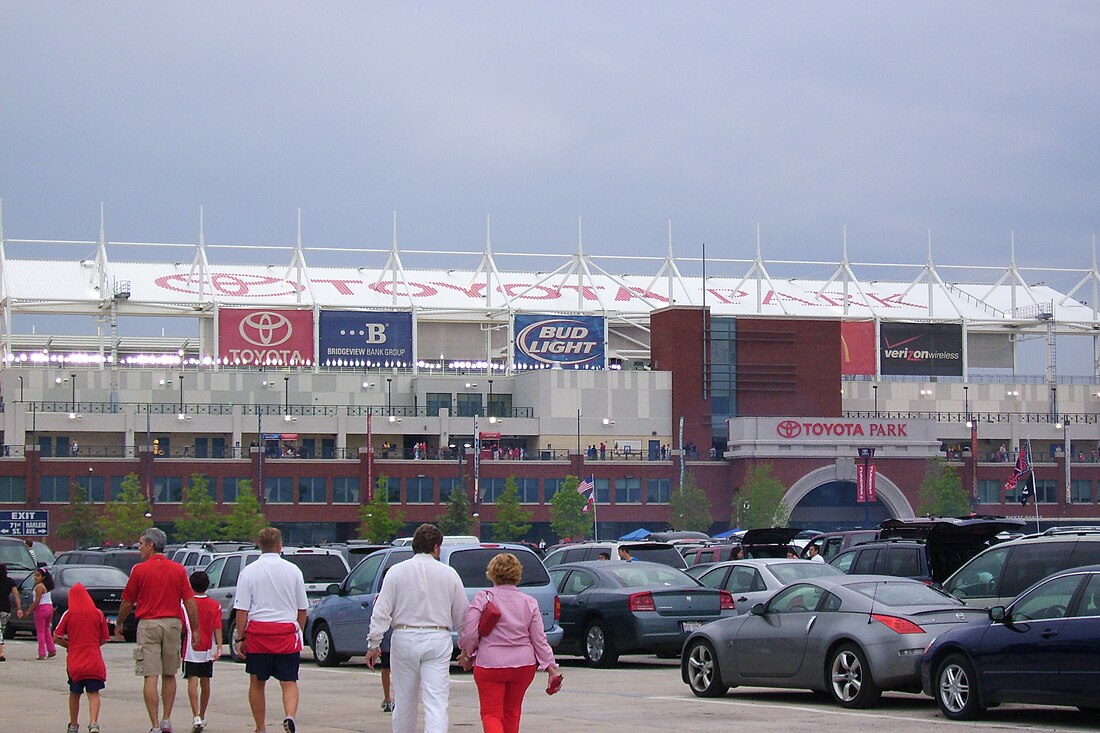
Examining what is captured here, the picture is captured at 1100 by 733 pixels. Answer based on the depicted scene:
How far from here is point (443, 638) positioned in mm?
12641

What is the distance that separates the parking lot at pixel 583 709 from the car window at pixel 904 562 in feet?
15.1

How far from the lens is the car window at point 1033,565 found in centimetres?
1978

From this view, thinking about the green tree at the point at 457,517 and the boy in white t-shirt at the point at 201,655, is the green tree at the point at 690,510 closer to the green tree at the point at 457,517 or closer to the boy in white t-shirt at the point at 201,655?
the green tree at the point at 457,517

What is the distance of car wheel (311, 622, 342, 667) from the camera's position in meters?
26.3

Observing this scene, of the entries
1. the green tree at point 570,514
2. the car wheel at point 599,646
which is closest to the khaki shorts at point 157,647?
the car wheel at point 599,646

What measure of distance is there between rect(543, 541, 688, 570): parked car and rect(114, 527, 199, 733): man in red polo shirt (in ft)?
53.1

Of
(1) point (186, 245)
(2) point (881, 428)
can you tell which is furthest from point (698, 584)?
(1) point (186, 245)

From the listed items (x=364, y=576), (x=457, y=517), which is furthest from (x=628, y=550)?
(x=457, y=517)

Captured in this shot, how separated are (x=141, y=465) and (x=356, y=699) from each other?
79254 mm

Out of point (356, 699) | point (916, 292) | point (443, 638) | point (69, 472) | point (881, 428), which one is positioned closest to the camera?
point (443, 638)

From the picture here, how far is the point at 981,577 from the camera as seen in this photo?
20703 mm

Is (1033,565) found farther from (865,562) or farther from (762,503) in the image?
(762,503)

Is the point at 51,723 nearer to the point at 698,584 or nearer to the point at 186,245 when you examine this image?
the point at 698,584

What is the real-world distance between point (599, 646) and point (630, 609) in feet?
3.49
